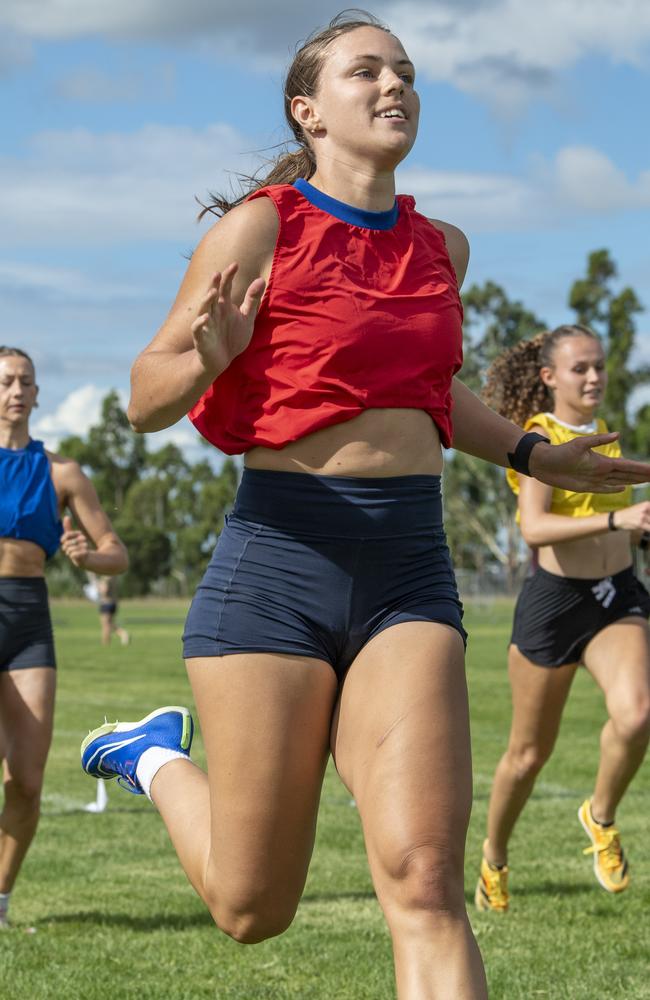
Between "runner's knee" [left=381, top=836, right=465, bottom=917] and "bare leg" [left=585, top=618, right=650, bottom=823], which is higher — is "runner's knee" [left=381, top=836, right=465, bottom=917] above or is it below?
above

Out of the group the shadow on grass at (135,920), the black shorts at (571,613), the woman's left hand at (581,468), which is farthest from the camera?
the black shorts at (571,613)

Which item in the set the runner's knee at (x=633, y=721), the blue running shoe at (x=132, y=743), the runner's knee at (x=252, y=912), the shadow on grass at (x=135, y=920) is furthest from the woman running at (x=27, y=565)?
the runner's knee at (x=252, y=912)

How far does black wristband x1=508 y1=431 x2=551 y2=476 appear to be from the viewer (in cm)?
438

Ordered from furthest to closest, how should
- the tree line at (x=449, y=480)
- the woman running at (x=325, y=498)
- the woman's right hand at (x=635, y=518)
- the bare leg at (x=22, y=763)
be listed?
the tree line at (x=449, y=480) → the bare leg at (x=22, y=763) → the woman's right hand at (x=635, y=518) → the woman running at (x=325, y=498)

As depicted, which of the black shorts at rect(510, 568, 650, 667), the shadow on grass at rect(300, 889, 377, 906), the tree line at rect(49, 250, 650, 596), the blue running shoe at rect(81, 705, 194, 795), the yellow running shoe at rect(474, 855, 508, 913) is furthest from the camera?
the tree line at rect(49, 250, 650, 596)

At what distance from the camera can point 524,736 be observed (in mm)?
7059

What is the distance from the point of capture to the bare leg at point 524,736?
23.1ft

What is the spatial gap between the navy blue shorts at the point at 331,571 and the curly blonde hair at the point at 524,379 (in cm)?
375

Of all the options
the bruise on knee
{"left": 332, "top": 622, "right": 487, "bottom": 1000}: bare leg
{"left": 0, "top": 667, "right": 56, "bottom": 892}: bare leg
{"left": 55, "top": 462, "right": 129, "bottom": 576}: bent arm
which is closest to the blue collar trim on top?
{"left": 332, "top": 622, "right": 487, "bottom": 1000}: bare leg

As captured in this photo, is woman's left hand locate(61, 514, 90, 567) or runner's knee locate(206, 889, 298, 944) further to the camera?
woman's left hand locate(61, 514, 90, 567)

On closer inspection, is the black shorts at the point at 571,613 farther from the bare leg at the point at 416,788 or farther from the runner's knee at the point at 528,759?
the bare leg at the point at 416,788

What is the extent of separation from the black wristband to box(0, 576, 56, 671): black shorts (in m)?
3.27

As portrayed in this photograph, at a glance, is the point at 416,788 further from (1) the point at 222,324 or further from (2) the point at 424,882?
(1) the point at 222,324

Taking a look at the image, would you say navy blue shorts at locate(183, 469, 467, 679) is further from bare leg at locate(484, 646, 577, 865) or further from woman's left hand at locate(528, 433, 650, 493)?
bare leg at locate(484, 646, 577, 865)
